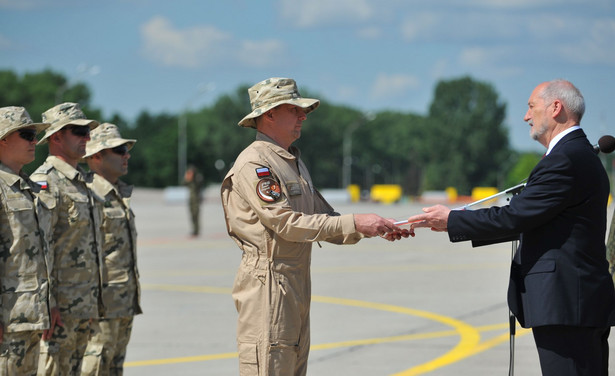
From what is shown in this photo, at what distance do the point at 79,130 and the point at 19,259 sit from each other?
1.42 m

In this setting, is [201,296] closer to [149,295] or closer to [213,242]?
[149,295]

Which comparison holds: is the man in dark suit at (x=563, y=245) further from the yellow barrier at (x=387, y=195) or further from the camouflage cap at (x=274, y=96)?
the yellow barrier at (x=387, y=195)

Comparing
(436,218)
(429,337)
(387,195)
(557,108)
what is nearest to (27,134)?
(436,218)

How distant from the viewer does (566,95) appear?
4.59m

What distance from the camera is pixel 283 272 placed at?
471 centimetres

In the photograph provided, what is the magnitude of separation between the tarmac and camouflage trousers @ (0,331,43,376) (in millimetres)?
2680

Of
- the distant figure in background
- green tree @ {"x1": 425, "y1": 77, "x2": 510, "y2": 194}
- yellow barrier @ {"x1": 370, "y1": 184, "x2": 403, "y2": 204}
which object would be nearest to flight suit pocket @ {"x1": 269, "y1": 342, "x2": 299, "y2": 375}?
the distant figure in background

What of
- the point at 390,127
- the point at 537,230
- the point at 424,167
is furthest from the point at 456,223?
the point at 390,127

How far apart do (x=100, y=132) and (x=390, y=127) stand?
143436 mm

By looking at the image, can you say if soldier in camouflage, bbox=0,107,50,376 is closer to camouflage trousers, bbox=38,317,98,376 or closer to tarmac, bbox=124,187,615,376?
camouflage trousers, bbox=38,317,98,376

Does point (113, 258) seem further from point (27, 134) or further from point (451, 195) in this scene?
point (451, 195)

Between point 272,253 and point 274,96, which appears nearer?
point 272,253

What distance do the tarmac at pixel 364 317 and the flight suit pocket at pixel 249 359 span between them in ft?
10.8

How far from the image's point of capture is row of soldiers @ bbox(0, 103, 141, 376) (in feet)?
17.2
